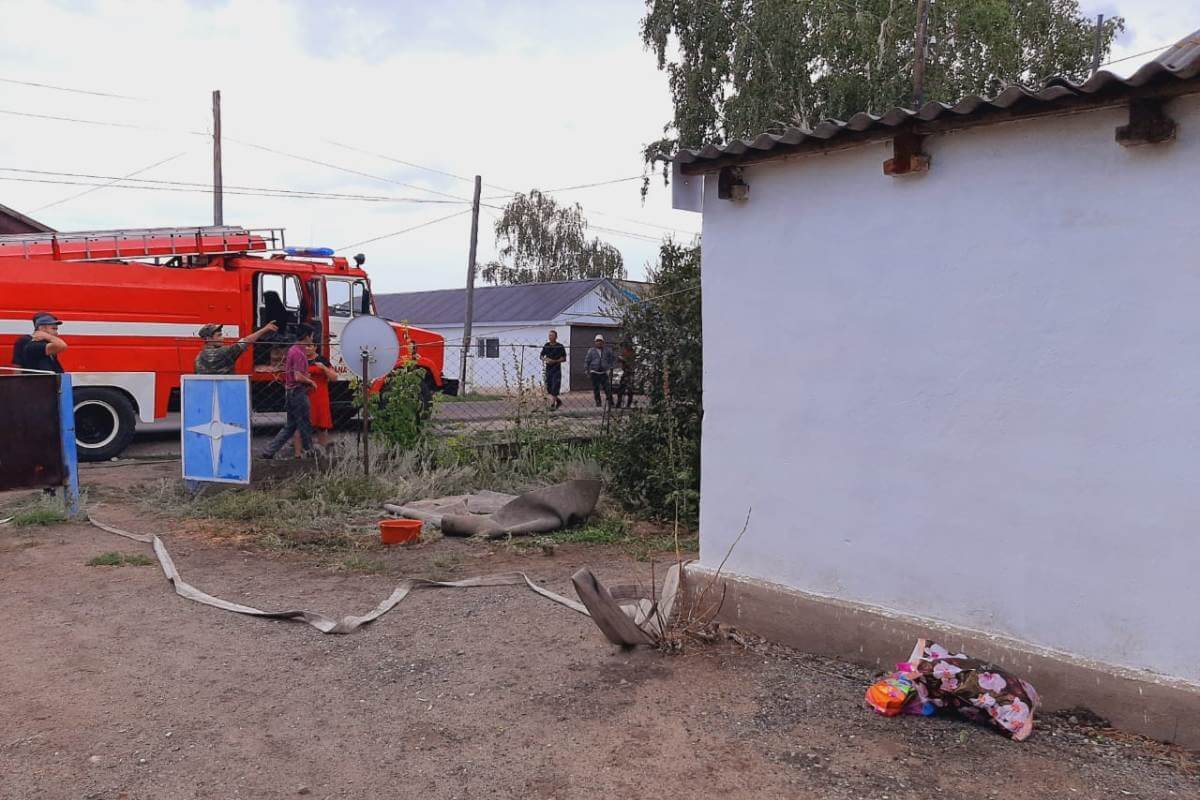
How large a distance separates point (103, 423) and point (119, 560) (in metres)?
5.74

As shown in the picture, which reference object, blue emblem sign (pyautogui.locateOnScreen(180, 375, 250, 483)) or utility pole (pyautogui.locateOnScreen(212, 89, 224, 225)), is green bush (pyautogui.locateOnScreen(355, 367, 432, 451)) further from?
utility pole (pyautogui.locateOnScreen(212, 89, 224, 225))

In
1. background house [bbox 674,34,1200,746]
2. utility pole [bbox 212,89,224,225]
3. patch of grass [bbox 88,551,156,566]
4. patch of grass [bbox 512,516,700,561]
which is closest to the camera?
background house [bbox 674,34,1200,746]

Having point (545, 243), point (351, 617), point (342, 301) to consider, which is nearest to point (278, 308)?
point (342, 301)

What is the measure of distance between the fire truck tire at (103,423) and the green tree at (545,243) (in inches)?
1614

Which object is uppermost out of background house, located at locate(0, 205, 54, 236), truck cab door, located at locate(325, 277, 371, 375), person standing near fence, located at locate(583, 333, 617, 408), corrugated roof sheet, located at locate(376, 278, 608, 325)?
background house, located at locate(0, 205, 54, 236)

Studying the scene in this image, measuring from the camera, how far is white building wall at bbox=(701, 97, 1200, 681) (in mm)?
3477

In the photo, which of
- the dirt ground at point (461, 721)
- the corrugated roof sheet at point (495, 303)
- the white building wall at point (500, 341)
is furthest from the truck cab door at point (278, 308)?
the corrugated roof sheet at point (495, 303)

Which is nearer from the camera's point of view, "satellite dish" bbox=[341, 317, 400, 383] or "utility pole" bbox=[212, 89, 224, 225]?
"satellite dish" bbox=[341, 317, 400, 383]

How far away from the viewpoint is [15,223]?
75.3 ft

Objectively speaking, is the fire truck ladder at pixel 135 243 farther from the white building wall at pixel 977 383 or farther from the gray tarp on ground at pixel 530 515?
the white building wall at pixel 977 383

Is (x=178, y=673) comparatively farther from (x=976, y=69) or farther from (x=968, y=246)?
(x=976, y=69)

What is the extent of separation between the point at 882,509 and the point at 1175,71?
6.93 ft

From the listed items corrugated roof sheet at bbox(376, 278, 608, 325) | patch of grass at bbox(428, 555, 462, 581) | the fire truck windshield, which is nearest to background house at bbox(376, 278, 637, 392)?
corrugated roof sheet at bbox(376, 278, 608, 325)

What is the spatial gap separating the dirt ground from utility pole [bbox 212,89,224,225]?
16.6m
